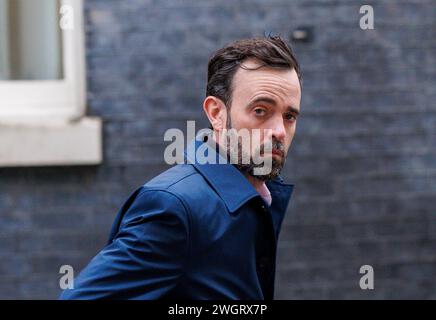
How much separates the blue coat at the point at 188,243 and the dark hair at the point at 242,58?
24cm

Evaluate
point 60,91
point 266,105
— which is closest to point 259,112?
point 266,105

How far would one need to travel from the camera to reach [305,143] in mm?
5730

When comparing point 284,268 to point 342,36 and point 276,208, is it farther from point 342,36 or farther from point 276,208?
point 276,208

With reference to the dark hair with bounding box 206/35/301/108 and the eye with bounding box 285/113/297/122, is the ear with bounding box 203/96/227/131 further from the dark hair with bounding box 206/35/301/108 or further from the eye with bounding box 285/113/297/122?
the eye with bounding box 285/113/297/122

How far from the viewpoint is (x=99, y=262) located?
2.27 meters

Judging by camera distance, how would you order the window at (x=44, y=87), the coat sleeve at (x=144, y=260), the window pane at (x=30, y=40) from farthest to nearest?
the window pane at (x=30, y=40), the window at (x=44, y=87), the coat sleeve at (x=144, y=260)

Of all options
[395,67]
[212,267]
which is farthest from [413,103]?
[212,267]

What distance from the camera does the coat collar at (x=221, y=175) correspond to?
2.47 metres

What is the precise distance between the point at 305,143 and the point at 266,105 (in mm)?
3200

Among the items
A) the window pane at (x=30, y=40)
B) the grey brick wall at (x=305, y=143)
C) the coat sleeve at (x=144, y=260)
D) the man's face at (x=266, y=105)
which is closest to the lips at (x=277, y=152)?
the man's face at (x=266, y=105)

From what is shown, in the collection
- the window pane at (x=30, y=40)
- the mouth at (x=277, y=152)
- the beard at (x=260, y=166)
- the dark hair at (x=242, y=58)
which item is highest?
the window pane at (x=30, y=40)

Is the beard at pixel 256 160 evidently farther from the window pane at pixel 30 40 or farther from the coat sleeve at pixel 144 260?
the window pane at pixel 30 40
